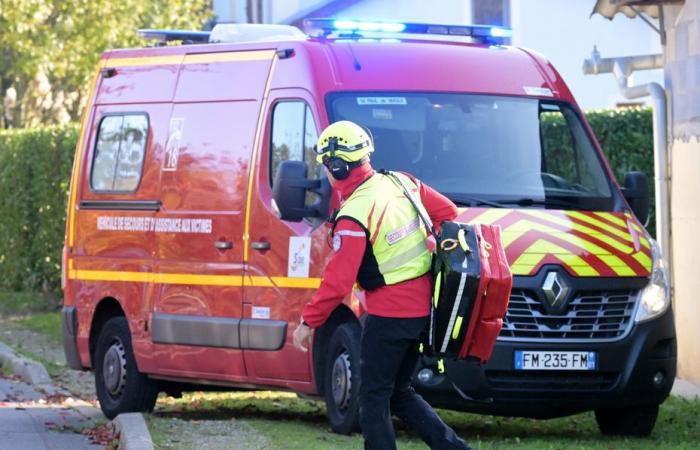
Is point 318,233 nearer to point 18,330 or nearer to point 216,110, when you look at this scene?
point 216,110

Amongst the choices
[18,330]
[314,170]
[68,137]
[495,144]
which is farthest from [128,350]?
[68,137]

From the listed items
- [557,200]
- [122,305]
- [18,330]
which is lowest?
[18,330]

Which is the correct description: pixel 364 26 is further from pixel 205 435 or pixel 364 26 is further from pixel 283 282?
pixel 205 435

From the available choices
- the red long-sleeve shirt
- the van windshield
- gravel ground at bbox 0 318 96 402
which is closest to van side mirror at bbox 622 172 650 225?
the van windshield

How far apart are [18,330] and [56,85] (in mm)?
10845

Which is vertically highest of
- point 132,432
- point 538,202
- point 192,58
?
point 192,58

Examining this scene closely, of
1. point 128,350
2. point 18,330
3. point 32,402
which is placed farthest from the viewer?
point 18,330

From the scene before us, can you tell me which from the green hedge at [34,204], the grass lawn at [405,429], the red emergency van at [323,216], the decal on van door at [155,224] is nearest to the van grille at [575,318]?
the red emergency van at [323,216]

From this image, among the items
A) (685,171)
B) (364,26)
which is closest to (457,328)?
(364,26)

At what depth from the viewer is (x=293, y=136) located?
34.9 feet

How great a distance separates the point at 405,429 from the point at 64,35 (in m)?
17.9

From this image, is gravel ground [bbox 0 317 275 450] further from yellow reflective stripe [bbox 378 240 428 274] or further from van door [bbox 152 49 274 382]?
yellow reflective stripe [bbox 378 240 428 274]

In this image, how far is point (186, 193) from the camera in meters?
11.5

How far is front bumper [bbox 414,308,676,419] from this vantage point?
9.66m
